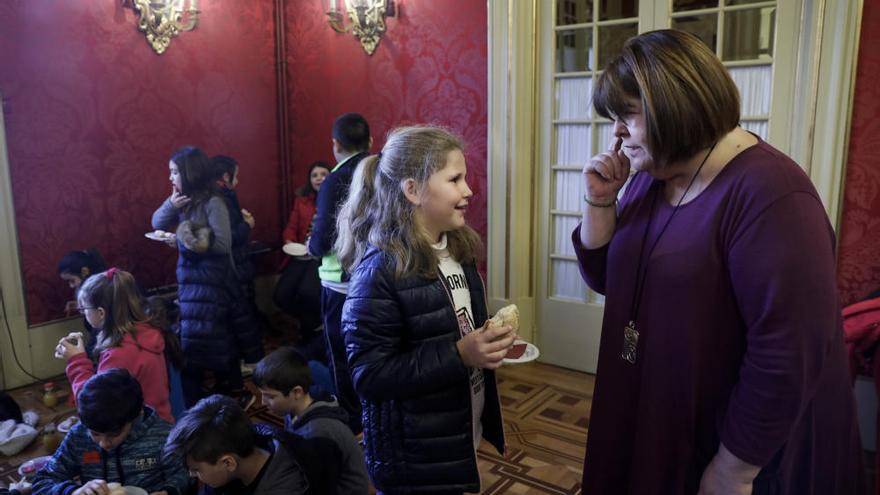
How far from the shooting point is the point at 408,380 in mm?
1476

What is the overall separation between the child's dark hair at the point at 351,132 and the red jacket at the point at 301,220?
142cm

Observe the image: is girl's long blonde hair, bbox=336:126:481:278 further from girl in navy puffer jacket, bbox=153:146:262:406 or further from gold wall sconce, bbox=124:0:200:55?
gold wall sconce, bbox=124:0:200:55

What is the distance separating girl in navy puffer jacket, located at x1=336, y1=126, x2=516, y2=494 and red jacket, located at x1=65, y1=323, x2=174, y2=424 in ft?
4.11

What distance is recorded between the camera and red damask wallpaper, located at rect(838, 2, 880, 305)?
2.85 m

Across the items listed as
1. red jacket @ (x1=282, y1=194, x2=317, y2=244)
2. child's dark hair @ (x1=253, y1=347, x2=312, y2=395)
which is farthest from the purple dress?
red jacket @ (x1=282, y1=194, x2=317, y2=244)

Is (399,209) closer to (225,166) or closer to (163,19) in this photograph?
(225,166)

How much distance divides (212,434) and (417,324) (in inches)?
26.0

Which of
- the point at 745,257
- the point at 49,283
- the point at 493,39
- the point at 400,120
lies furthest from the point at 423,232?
the point at 49,283

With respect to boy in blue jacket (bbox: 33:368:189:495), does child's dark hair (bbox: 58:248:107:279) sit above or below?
above

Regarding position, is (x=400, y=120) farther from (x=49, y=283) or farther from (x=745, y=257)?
(x=745, y=257)

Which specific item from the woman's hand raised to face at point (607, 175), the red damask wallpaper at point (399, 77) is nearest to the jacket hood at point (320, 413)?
the woman's hand raised to face at point (607, 175)

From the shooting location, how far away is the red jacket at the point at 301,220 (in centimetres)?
446

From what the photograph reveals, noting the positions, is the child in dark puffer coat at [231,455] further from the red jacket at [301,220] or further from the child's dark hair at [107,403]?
the red jacket at [301,220]

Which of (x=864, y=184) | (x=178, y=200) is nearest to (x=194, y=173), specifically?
(x=178, y=200)
